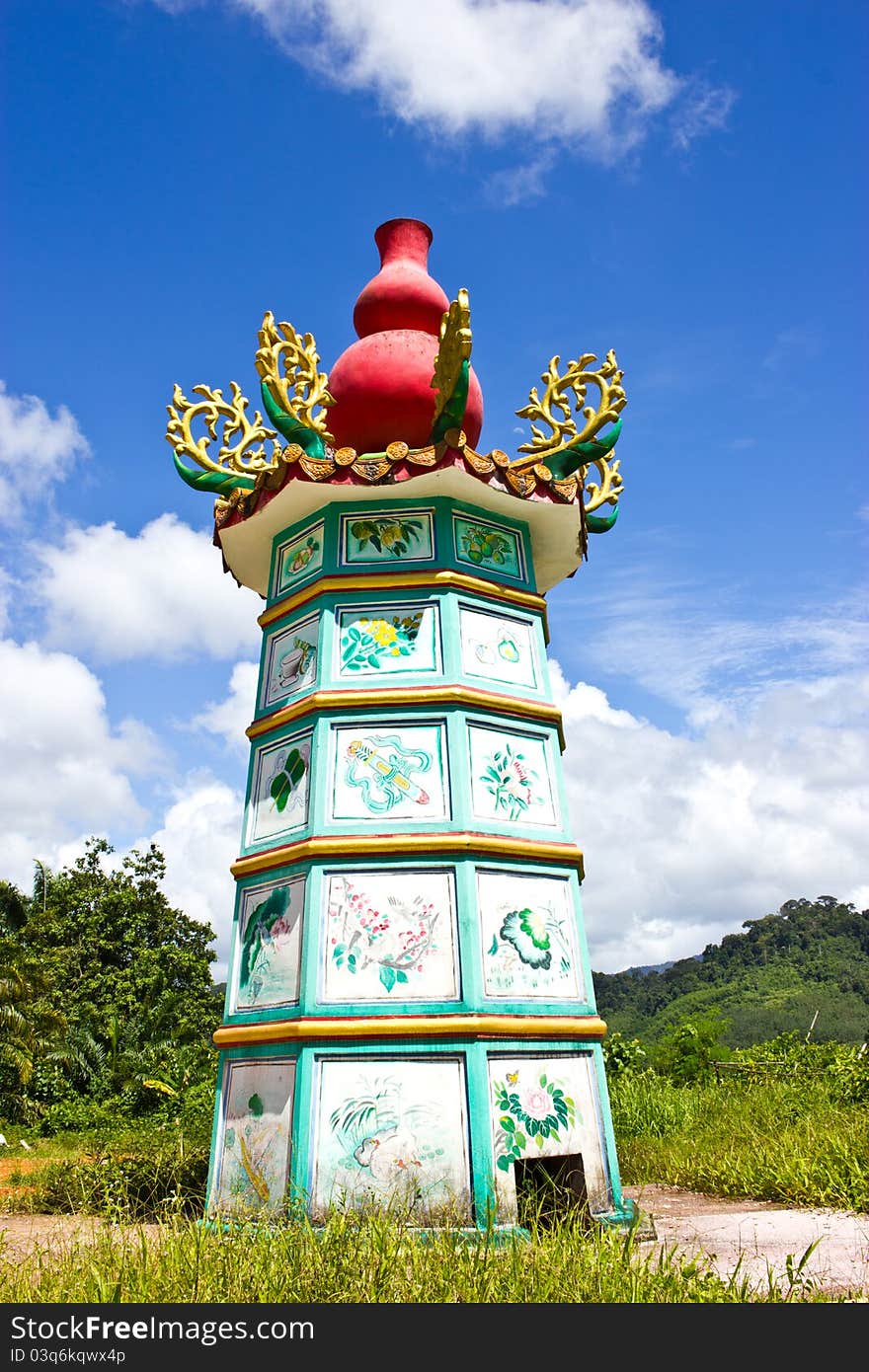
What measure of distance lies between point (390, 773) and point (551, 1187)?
9.24 feet

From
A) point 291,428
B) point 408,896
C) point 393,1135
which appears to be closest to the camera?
point 393,1135

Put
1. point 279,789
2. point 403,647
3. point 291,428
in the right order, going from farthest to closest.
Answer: point 291,428 < point 403,647 < point 279,789

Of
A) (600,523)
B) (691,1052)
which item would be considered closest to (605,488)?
(600,523)

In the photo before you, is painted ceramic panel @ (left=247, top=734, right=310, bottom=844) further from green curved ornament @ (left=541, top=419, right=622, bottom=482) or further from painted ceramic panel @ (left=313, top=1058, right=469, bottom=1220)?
green curved ornament @ (left=541, top=419, right=622, bottom=482)

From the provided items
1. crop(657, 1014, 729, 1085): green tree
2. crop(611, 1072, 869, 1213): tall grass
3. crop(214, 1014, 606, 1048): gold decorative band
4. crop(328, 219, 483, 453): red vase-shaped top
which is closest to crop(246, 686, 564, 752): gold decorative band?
crop(214, 1014, 606, 1048): gold decorative band

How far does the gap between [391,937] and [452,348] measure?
440cm

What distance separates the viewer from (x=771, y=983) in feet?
192

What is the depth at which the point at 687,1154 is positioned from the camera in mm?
7148

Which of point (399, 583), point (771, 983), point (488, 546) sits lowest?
point (399, 583)

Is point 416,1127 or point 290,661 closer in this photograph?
point 416,1127

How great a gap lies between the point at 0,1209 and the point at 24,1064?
46.2 ft

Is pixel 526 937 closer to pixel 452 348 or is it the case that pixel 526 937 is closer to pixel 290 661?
pixel 290 661

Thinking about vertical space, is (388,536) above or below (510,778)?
above

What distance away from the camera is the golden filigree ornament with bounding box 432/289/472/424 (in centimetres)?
640
